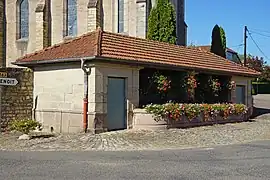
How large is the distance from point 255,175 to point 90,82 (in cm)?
952

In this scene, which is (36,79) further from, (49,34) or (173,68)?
(49,34)

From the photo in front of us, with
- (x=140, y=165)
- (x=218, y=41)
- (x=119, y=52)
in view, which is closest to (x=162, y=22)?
(x=218, y=41)

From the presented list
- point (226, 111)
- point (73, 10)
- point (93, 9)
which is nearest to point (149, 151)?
point (226, 111)

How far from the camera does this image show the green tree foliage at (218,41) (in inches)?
1378

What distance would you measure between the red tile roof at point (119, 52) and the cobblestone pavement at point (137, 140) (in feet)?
10.1

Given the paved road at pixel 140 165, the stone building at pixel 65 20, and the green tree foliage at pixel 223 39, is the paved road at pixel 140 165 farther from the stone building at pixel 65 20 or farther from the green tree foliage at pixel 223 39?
the green tree foliage at pixel 223 39

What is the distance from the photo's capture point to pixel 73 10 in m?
32.8

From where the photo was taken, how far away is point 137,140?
1603cm

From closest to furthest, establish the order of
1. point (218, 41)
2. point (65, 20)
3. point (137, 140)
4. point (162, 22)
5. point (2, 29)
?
point (137, 140)
point (162, 22)
point (65, 20)
point (218, 41)
point (2, 29)

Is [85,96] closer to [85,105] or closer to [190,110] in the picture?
[85,105]

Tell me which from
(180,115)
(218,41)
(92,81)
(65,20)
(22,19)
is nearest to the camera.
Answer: (92,81)

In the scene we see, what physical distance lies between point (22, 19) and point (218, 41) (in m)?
15.2

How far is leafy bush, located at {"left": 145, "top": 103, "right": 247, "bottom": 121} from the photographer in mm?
18609

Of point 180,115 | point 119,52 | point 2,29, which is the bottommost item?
point 180,115
